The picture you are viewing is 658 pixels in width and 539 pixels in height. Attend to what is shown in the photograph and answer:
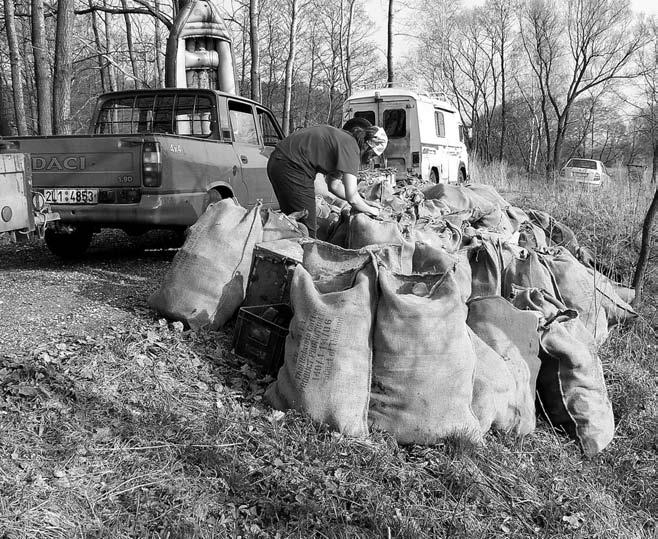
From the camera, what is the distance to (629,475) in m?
3.18

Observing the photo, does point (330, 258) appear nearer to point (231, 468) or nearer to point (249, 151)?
point (231, 468)

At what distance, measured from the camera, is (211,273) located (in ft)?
12.7

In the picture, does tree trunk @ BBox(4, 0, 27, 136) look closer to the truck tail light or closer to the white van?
the white van

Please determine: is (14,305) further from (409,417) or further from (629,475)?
(629,475)

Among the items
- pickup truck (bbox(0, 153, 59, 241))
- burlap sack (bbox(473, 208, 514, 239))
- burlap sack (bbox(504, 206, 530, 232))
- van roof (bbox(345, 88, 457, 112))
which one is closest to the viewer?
pickup truck (bbox(0, 153, 59, 241))

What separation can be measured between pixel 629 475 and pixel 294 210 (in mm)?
2880

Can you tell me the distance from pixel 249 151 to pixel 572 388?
14.6 ft

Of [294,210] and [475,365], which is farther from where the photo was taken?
[294,210]

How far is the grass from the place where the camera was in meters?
2.31

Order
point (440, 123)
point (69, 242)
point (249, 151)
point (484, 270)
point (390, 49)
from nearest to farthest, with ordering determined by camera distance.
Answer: point (484, 270) → point (69, 242) → point (249, 151) → point (440, 123) → point (390, 49)

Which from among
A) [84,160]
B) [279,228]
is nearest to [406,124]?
[84,160]

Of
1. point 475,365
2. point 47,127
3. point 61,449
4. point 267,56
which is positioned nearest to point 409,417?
point 475,365

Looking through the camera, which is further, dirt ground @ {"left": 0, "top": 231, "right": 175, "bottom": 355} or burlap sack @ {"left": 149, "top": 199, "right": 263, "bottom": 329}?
burlap sack @ {"left": 149, "top": 199, "right": 263, "bottom": 329}

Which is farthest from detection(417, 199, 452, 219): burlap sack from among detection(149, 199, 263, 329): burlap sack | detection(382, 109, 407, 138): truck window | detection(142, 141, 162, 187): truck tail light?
detection(382, 109, 407, 138): truck window
